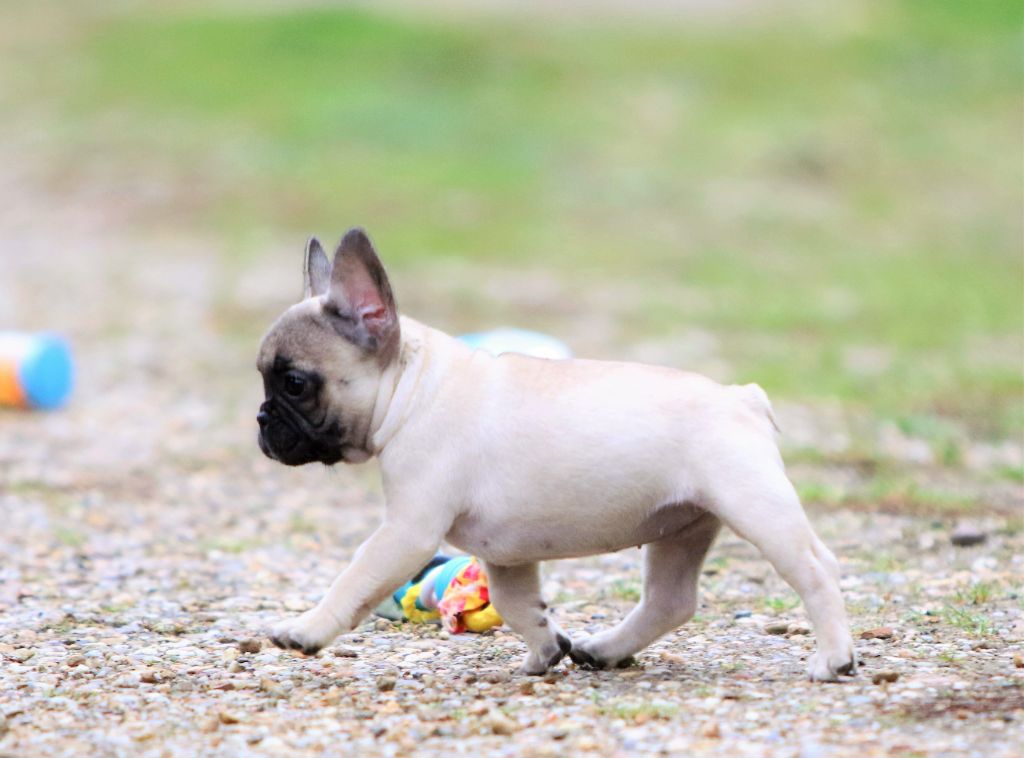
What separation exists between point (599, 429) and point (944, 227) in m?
19.2

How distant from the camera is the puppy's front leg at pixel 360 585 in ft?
18.5

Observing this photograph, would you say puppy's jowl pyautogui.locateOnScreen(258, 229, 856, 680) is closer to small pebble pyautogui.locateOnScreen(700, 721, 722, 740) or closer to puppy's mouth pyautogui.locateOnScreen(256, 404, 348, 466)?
puppy's mouth pyautogui.locateOnScreen(256, 404, 348, 466)

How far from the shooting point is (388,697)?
573cm

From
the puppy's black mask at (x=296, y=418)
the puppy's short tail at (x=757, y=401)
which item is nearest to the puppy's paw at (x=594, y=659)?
the puppy's short tail at (x=757, y=401)

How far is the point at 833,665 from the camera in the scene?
5.63 metres

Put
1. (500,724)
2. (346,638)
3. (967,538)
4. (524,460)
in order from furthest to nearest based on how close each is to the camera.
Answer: (967,538)
(346,638)
(524,460)
(500,724)

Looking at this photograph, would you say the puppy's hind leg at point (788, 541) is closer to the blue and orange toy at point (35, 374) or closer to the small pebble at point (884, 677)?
the small pebble at point (884, 677)

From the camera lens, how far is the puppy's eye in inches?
233

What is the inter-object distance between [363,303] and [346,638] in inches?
62.7

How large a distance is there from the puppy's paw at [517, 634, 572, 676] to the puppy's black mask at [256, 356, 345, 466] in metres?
1.04

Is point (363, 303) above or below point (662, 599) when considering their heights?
above

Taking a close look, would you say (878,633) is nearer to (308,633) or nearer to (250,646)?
(308,633)

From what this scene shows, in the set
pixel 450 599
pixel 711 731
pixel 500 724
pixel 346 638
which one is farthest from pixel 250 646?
pixel 711 731

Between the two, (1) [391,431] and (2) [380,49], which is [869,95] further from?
(1) [391,431]
